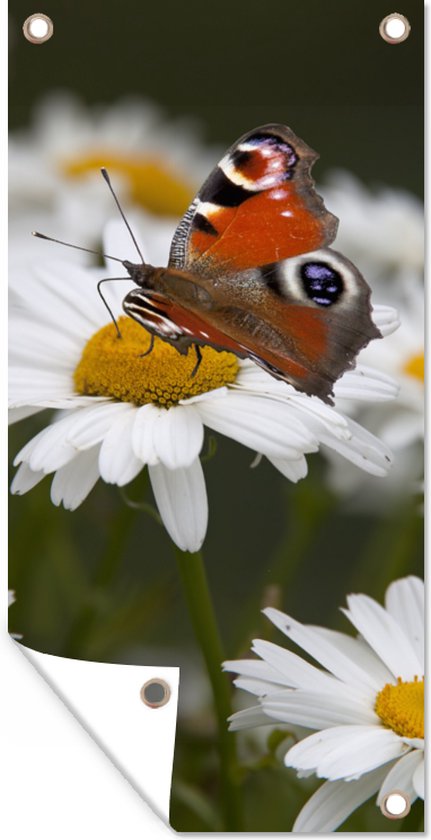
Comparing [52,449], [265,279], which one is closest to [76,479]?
[52,449]

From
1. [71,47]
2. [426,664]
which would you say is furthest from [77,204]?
[426,664]

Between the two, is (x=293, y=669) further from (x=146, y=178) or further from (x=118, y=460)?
(x=146, y=178)

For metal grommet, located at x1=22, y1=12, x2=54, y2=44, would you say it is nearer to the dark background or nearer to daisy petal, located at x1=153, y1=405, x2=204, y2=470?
the dark background

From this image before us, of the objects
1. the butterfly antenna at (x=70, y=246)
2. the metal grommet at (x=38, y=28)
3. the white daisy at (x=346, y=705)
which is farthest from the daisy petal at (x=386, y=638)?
the metal grommet at (x=38, y=28)

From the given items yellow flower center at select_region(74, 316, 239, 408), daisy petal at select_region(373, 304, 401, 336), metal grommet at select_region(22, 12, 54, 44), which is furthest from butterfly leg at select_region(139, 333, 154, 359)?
metal grommet at select_region(22, 12, 54, 44)

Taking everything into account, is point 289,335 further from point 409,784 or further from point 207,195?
point 409,784
